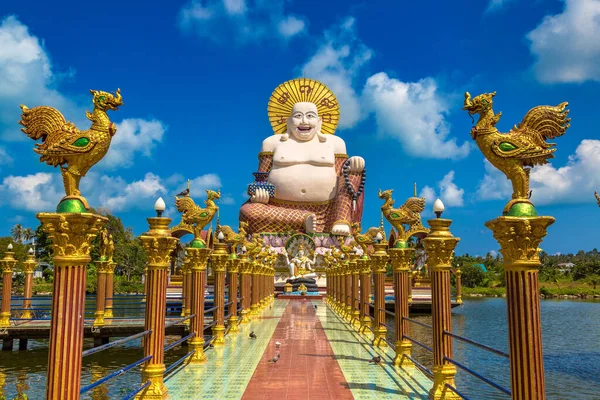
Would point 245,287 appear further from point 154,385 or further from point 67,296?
point 67,296

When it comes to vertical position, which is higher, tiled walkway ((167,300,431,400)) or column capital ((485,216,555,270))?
column capital ((485,216,555,270))

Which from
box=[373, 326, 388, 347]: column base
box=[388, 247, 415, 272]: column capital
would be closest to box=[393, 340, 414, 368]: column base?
box=[388, 247, 415, 272]: column capital

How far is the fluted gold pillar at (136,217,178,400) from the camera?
6.29 m

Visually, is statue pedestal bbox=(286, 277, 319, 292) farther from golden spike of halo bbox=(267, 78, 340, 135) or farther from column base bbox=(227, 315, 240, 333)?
column base bbox=(227, 315, 240, 333)

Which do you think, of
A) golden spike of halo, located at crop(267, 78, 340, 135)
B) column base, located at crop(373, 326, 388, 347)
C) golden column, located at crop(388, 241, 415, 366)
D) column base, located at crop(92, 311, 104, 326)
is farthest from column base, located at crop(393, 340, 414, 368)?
golden spike of halo, located at crop(267, 78, 340, 135)

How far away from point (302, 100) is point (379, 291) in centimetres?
2871

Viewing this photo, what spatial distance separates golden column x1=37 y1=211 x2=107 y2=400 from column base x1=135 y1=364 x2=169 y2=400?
6.36 feet

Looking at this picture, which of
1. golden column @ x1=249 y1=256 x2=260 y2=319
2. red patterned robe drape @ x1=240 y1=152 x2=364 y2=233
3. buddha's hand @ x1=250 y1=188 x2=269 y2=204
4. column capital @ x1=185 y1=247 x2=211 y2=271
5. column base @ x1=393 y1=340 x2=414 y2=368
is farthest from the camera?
buddha's hand @ x1=250 y1=188 x2=269 y2=204

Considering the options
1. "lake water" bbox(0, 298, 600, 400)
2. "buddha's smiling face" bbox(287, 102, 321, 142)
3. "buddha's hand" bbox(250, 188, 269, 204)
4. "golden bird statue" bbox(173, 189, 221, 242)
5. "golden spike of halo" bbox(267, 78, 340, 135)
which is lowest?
"lake water" bbox(0, 298, 600, 400)

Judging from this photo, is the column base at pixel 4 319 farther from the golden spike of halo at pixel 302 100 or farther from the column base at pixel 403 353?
the golden spike of halo at pixel 302 100

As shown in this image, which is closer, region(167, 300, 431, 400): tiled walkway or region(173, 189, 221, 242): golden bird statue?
region(167, 300, 431, 400): tiled walkway

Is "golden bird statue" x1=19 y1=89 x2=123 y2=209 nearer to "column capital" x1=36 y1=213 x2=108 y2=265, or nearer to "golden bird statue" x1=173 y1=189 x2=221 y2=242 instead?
"column capital" x1=36 y1=213 x2=108 y2=265

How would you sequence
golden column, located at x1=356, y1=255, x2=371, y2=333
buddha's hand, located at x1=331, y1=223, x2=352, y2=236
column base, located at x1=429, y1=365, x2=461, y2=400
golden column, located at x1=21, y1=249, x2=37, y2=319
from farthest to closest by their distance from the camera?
buddha's hand, located at x1=331, y1=223, x2=352, y2=236, golden column, located at x1=21, y1=249, x2=37, y2=319, golden column, located at x1=356, y1=255, x2=371, y2=333, column base, located at x1=429, y1=365, x2=461, y2=400

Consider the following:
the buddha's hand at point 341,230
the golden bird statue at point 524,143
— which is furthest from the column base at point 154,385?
the buddha's hand at point 341,230
